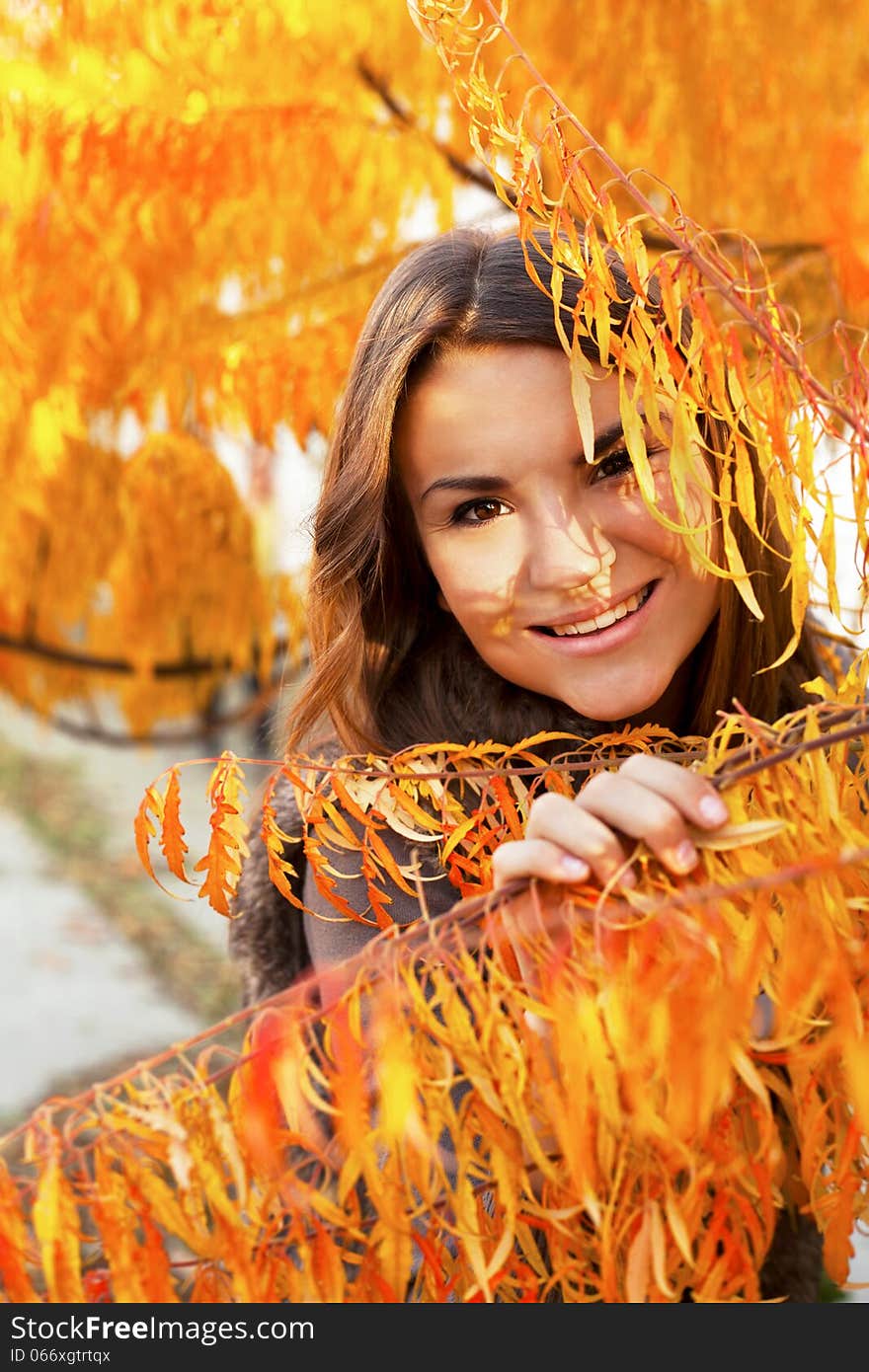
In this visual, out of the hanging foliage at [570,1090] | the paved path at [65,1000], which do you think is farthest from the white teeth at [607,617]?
the paved path at [65,1000]

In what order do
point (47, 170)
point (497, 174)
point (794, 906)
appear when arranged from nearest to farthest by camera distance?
point (794, 906)
point (497, 174)
point (47, 170)

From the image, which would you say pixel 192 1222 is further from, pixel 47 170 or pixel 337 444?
pixel 47 170

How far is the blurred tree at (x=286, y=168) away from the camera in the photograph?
1215 mm

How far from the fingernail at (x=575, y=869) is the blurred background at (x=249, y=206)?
439 millimetres

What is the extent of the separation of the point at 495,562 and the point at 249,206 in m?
0.75

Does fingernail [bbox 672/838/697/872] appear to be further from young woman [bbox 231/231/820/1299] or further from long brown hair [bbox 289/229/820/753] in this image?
long brown hair [bbox 289/229/820/753]

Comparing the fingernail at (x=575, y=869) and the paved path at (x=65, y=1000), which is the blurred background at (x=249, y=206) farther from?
the paved path at (x=65, y=1000)

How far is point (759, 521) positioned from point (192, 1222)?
0.66 meters

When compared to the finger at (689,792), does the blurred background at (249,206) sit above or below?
above

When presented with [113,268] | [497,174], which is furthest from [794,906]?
[113,268]

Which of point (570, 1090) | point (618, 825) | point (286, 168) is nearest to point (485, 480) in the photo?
point (618, 825)

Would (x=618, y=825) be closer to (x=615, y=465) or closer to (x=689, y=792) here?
(x=689, y=792)

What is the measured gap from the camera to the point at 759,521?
97cm

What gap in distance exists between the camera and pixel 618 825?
1.77 ft
